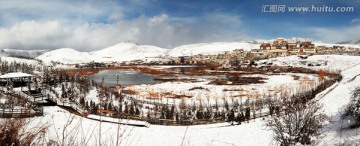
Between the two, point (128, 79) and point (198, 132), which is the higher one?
point (128, 79)

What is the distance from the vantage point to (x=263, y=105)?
165 feet

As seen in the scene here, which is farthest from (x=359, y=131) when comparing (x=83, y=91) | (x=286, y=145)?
(x=83, y=91)

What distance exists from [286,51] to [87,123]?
168781 millimetres

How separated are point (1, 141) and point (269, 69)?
12463cm

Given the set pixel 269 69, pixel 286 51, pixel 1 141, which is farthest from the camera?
pixel 286 51

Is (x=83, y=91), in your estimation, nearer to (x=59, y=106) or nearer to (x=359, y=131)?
(x=59, y=106)

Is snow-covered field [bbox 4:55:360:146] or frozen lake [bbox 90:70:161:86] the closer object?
snow-covered field [bbox 4:55:360:146]

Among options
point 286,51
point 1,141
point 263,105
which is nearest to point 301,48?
point 286,51

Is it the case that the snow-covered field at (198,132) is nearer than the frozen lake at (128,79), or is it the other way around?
the snow-covered field at (198,132)

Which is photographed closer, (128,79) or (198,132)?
(198,132)

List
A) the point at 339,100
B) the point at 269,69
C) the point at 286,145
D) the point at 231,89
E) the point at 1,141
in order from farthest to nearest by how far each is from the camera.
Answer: the point at 269,69
the point at 231,89
the point at 339,100
the point at 286,145
the point at 1,141

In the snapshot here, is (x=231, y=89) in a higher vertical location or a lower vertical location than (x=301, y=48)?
lower

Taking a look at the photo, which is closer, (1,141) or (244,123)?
(1,141)

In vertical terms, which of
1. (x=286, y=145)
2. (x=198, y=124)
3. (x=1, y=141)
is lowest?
(x=198, y=124)
